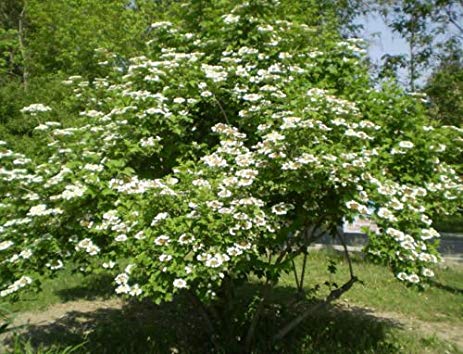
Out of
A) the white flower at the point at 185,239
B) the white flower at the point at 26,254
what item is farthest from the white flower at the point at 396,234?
the white flower at the point at 26,254

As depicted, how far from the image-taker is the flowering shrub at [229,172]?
3.30 metres

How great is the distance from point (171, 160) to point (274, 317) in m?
2.06

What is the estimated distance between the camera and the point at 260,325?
489cm

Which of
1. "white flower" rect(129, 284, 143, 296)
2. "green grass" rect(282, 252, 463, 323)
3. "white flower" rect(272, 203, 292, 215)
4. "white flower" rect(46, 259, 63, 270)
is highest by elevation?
"white flower" rect(272, 203, 292, 215)

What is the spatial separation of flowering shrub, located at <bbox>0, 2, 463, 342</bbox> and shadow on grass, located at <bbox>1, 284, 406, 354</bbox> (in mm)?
817

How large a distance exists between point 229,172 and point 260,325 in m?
1.97

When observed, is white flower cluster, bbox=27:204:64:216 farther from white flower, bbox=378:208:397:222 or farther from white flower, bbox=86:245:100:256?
white flower, bbox=378:208:397:222

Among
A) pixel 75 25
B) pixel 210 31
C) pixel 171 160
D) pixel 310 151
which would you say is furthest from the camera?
pixel 75 25

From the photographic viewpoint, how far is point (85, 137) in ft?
13.9

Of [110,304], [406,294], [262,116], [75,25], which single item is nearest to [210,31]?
[262,116]

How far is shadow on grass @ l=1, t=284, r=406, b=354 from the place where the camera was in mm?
4727

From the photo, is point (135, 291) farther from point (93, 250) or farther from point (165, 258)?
point (93, 250)

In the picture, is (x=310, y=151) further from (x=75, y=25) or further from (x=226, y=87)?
(x=75, y=25)

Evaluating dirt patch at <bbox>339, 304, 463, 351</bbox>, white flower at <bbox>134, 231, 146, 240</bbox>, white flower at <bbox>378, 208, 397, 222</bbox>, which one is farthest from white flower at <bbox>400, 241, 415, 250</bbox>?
dirt patch at <bbox>339, 304, 463, 351</bbox>
